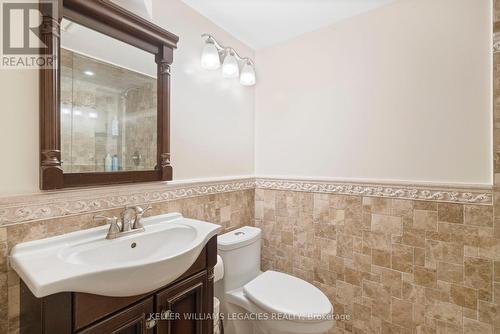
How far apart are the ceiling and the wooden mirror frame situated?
0.45 metres

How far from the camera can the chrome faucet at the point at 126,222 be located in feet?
3.40

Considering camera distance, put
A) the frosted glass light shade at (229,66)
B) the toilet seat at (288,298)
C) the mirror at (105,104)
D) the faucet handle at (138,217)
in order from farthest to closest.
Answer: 1. the frosted glass light shade at (229,66)
2. the toilet seat at (288,298)
3. the faucet handle at (138,217)
4. the mirror at (105,104)

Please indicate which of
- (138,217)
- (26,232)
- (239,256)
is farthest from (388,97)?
(26,232)

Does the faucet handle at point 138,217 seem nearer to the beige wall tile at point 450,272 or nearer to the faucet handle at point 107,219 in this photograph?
the faucet handle at point 107,219

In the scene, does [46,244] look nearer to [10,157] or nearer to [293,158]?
[10,157]

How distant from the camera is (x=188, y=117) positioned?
151cm

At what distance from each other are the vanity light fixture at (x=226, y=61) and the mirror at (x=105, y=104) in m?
0.38

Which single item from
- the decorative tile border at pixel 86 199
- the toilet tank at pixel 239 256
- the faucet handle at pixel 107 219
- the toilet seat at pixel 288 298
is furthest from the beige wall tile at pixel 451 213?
the faucet handle at pixel 107 219

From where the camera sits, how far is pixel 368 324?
1.53 metres

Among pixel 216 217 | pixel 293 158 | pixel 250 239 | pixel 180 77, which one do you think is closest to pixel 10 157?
pixel 180 77

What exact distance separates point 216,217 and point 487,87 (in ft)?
5.67

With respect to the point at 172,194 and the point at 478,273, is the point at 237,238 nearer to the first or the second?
the point at 172,194

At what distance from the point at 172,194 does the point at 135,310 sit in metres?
0.67

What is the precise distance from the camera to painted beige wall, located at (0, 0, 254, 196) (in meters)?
0.86
